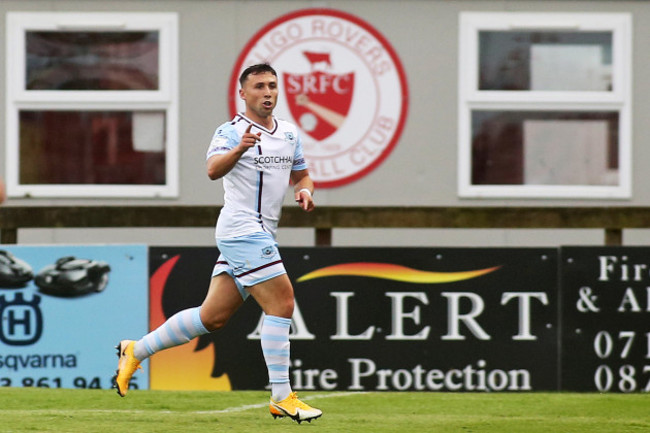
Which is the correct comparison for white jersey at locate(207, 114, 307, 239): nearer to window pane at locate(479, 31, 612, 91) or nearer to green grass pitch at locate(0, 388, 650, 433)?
green grass pitch at locate(0, 388, 650, 433)

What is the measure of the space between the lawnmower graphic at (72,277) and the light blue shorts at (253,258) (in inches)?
90.8

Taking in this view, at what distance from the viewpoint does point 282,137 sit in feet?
21.0

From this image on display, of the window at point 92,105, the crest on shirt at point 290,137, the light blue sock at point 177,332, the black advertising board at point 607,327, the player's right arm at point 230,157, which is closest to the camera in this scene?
the player's right arm at point 230,157

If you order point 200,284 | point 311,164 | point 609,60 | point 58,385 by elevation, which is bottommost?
point 58,385

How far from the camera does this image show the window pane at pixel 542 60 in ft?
34.0

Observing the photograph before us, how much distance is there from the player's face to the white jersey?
8cm

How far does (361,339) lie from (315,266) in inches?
21.4

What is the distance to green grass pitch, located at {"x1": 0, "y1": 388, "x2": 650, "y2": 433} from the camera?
638 centimetres

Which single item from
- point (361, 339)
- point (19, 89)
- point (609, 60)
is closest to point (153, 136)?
point (19, 89)

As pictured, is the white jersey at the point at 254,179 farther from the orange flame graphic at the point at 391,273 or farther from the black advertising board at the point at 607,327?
the black advertising board at the point at 607,327

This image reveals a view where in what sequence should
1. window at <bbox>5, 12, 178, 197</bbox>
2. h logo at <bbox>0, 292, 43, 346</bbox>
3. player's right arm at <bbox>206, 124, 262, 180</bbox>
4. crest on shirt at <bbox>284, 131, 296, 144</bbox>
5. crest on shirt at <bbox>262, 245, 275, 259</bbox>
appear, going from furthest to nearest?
1. window at <bbox>5, 12, 178, 197</bbox>
2. h logo at <bbox>0, 292, 43, 346</bbox>
3. crest on shirt at <bbox>284, 131, 296, 144</bbox>
4. crest on shirt at <bbox>262, 245, 275, 259</bbox>
5. player's right arm at <bbox>206, 124, 262, 180</bbox>

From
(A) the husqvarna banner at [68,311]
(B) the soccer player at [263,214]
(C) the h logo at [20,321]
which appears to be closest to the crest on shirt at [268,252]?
(B) the soccer player at [263,214]

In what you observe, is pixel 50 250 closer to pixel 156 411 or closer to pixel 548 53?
pixel 156 411

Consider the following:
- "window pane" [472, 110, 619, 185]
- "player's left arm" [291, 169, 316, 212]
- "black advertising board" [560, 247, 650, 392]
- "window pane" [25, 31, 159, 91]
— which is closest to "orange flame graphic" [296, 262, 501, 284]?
"black advertising board" [560, 247, 650, 392]
